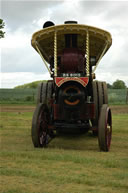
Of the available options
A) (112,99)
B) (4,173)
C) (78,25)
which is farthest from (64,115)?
(112,99)

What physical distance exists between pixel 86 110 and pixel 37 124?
1137 millimetres

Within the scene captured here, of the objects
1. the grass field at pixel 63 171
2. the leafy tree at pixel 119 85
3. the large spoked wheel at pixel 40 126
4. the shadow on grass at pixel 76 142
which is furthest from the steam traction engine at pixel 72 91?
the leafy tree at pixel 119 85

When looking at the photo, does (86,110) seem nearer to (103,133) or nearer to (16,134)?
(103,133)

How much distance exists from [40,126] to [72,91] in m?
1.03

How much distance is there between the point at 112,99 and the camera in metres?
26.6

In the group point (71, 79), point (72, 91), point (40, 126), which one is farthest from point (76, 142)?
point (71, 79)

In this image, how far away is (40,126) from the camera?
20.7 ft

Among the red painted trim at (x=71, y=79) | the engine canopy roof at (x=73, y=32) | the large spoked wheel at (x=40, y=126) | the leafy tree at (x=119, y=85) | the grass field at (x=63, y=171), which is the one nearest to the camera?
the grass field at (x=63, y=171)

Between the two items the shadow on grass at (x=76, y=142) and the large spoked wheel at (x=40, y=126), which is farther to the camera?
the shadow on grass at (x=76, y=142)

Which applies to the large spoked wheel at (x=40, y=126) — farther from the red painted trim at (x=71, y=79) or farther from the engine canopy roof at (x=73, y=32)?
the engine canopy roof at (x=73, y=32)

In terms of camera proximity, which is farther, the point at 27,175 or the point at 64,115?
the point at 64,115

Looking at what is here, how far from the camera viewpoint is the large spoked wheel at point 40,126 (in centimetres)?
602

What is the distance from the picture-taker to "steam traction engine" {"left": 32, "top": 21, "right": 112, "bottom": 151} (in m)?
6.14

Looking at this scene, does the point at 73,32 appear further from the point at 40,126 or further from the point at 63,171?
the point at 63,171
